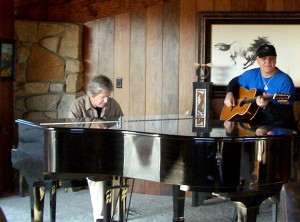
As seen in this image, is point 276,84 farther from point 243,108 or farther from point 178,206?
point 178,206

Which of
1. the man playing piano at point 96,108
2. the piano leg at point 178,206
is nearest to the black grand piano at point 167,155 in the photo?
the man playing piano at point 96,108

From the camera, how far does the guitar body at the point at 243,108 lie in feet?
14.8

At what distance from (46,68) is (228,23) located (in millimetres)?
1732

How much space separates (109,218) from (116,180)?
0.52m

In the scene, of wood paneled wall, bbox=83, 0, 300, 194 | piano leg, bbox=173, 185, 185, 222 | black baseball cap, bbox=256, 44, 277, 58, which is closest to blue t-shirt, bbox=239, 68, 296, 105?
black baseball cap, bbox=256, 44, 277, 58

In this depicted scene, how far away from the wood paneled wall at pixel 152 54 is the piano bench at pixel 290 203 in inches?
119

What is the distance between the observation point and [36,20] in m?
5.40

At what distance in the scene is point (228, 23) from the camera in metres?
5.12

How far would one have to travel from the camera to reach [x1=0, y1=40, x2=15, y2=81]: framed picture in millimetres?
5020

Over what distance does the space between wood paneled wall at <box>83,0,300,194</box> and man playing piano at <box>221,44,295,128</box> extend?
0.50m

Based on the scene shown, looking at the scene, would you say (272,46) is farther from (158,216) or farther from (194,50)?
(158,216)

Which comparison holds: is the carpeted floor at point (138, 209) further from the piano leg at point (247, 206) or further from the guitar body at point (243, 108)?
the piano leg at point (247, 206)

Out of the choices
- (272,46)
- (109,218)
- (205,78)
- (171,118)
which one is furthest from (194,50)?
(109,218)

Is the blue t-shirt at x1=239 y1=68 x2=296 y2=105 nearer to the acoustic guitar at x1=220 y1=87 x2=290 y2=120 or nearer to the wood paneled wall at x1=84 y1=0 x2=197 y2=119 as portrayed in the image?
the acoustic guitar at x1=220 y1=87 x2=290 y2=120
